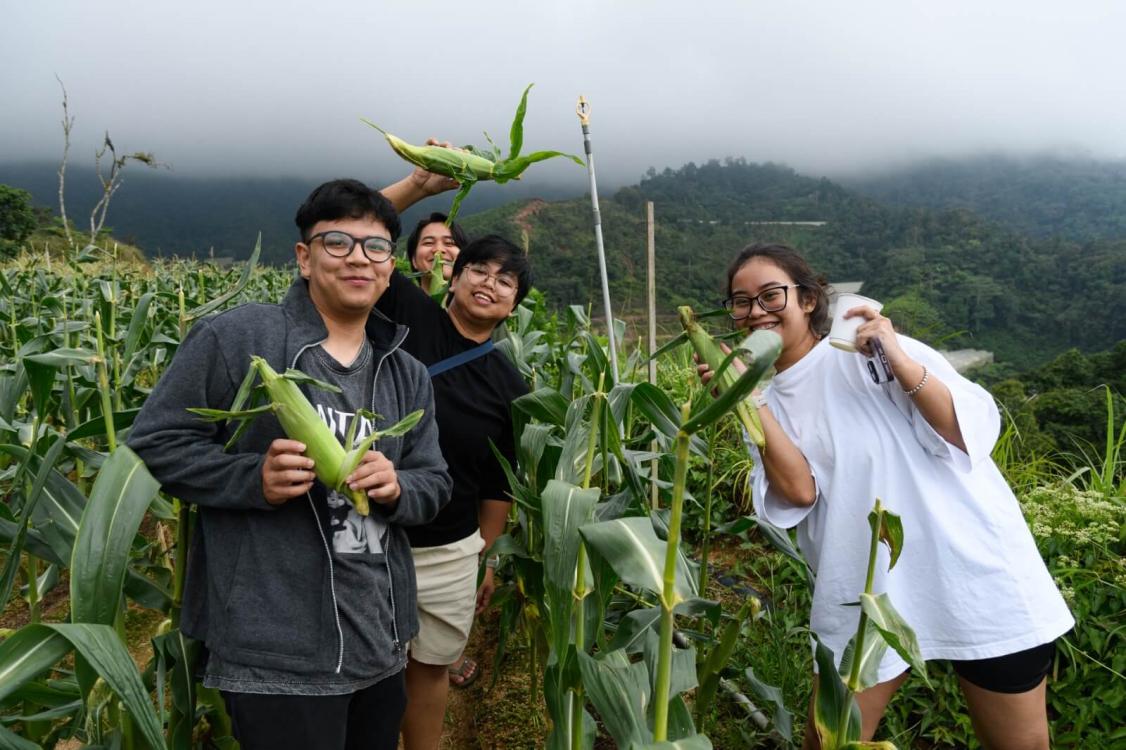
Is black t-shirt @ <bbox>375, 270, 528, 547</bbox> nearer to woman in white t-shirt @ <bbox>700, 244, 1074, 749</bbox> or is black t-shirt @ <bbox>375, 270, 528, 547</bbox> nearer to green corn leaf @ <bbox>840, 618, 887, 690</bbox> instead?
woman in white t-shirt @ <bbox>700, 244, 1074, 749</bbox>

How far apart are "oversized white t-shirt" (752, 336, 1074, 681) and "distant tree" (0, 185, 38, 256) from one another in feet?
101

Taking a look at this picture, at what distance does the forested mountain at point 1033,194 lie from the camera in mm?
44344

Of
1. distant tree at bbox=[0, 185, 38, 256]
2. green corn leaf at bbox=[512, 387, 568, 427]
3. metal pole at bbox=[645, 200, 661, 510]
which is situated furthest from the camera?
distant tree at bbox=[0, 185, 38, 256]

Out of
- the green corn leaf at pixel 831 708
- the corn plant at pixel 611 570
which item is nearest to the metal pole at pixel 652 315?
the corn plant at pixel 611 570

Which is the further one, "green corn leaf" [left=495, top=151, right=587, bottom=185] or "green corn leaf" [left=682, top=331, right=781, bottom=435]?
"green corn leaf" [left=495, top=151, right=587, bottom=185]

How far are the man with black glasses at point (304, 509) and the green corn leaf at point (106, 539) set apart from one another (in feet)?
0.26

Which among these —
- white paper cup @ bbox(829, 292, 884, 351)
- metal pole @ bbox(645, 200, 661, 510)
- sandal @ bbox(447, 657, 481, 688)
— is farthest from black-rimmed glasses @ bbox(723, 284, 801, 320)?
sandal @ bbox(447, 657, 481, 688)

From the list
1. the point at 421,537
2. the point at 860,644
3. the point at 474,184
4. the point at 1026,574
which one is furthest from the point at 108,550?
the point at 1026,574

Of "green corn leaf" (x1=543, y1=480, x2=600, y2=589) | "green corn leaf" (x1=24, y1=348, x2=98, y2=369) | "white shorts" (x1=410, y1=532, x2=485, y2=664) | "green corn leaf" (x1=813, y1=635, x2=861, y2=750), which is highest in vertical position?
"green corn leaf" (x1=24, y1=348, x2=98, y2=369)

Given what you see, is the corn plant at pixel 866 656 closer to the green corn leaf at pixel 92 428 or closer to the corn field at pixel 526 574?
the corn field at pixel 526 574

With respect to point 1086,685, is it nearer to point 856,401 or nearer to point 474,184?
point 856,401

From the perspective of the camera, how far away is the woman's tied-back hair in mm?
1736

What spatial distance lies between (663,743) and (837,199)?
137ft

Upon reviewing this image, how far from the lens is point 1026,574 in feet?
5.22
